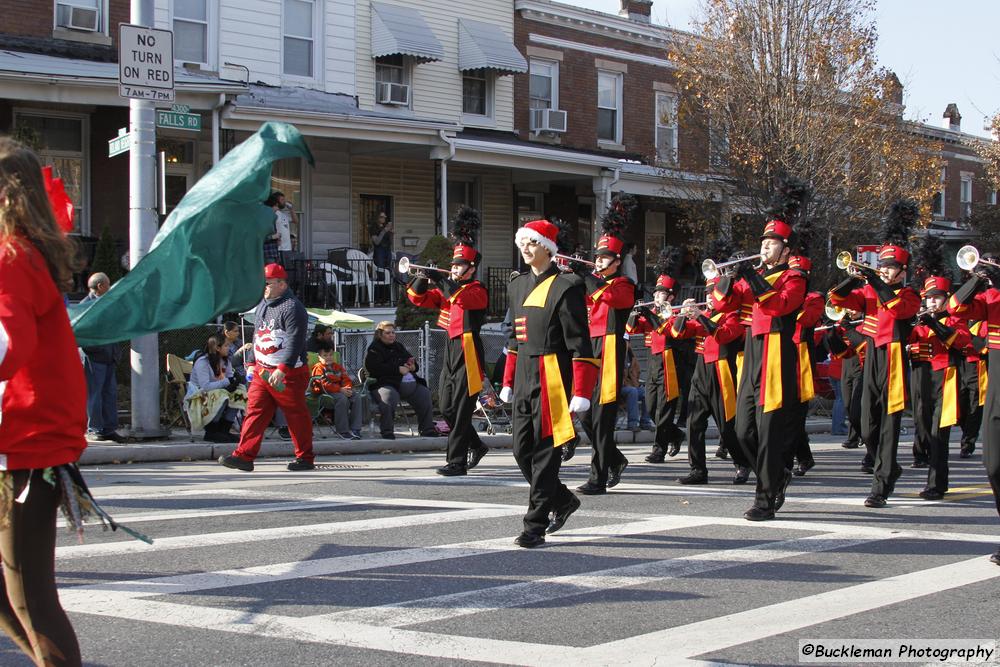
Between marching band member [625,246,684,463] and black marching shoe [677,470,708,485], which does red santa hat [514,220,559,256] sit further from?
marching band member [625,246,684,463]

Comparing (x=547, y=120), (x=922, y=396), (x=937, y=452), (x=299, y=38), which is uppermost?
(x=299, y=38)

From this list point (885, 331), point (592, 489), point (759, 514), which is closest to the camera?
point (759, 514)

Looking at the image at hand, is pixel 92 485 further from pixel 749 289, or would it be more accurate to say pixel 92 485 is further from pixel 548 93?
pixel 548 93

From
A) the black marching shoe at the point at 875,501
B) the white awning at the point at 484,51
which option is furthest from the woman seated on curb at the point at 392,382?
the white awning at the point at 484,51

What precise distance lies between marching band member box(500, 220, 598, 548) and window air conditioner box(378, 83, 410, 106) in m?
18.0

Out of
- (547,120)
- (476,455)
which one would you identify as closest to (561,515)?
(476,455)

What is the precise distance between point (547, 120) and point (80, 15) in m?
11.3

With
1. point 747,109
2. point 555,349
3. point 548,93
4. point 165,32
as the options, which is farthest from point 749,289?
point 548,93

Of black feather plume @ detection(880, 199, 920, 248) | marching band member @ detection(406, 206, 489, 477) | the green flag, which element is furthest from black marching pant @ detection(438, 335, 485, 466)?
the green flag

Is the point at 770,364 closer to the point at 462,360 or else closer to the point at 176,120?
the point at 462,360

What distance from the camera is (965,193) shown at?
45125 millimetres

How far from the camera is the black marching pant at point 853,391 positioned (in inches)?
596

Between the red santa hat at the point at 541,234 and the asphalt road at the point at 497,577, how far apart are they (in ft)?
6.50

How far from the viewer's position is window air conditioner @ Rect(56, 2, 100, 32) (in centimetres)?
2103
